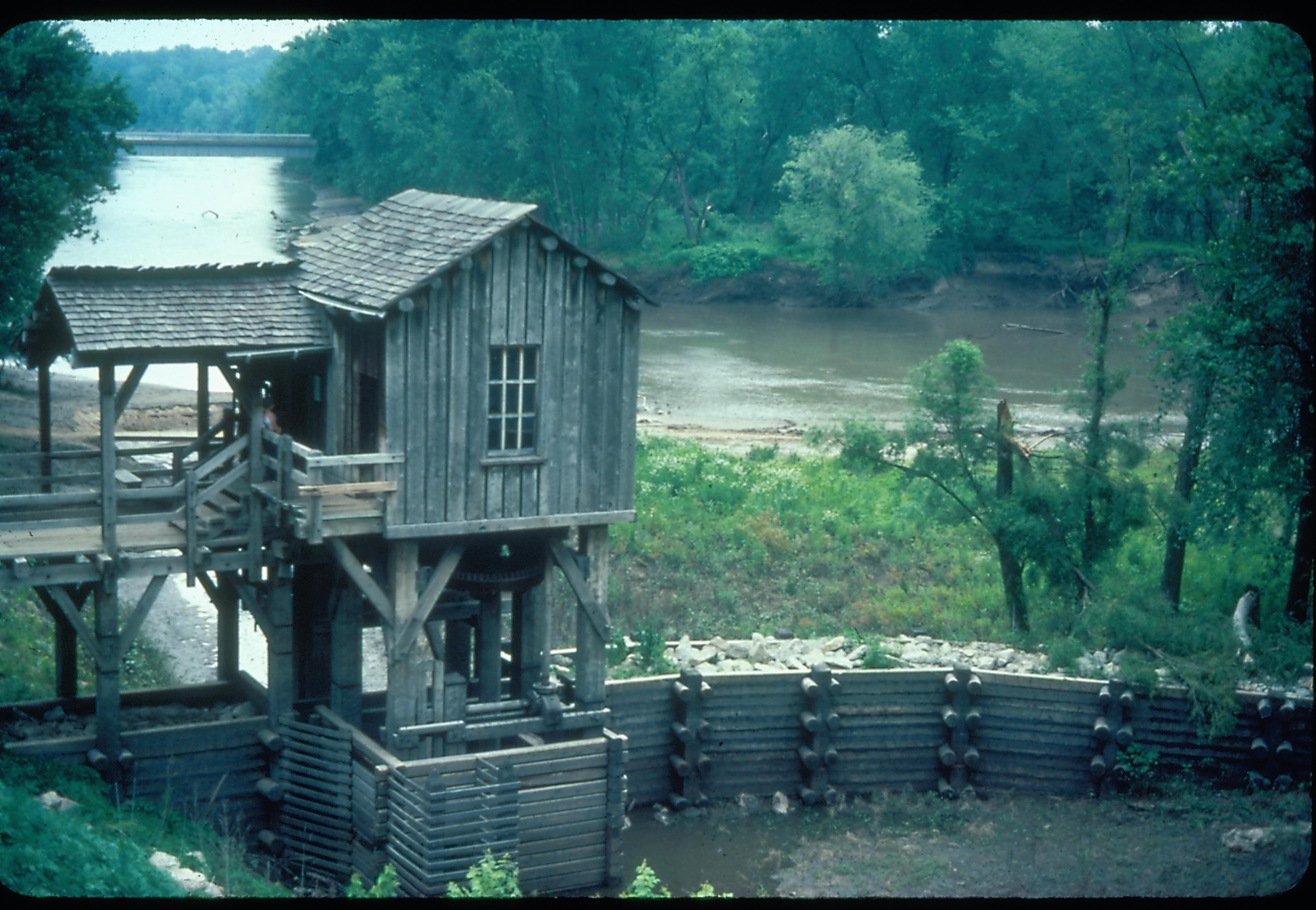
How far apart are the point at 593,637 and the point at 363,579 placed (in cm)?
288

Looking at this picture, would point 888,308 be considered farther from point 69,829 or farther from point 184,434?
point 69,829

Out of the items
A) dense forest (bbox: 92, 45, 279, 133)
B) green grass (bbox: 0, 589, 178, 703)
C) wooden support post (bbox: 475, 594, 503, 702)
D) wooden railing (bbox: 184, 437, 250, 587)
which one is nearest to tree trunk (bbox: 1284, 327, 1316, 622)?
wooden support post (bbox: 475, 594, 503, 702)

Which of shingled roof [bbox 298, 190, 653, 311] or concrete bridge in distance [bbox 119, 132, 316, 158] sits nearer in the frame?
shingled roof [bbox 298, 190, 653, 311]

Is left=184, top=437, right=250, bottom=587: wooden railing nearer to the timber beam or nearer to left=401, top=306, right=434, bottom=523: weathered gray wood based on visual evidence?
the timber beam

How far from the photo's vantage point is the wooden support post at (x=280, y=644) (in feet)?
51.5

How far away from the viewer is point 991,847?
1636 centimetres

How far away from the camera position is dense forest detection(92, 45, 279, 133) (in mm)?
79312

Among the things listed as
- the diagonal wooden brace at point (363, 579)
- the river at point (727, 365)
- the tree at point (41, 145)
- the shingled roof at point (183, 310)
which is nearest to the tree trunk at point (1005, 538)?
the river at point (727, 365)

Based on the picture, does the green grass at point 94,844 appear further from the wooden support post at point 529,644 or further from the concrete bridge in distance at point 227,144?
the concrete bridge in distance at point 227,144

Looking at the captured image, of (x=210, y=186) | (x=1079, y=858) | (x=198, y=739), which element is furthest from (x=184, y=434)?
(x=210, y=186)

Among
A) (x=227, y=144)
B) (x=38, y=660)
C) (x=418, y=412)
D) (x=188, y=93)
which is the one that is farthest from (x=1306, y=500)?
(x=188, y=93)

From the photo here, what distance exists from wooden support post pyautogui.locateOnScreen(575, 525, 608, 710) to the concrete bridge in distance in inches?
1356

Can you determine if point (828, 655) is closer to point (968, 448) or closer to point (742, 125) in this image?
point (968, 448)

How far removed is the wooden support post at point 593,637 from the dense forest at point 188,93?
214 ft
